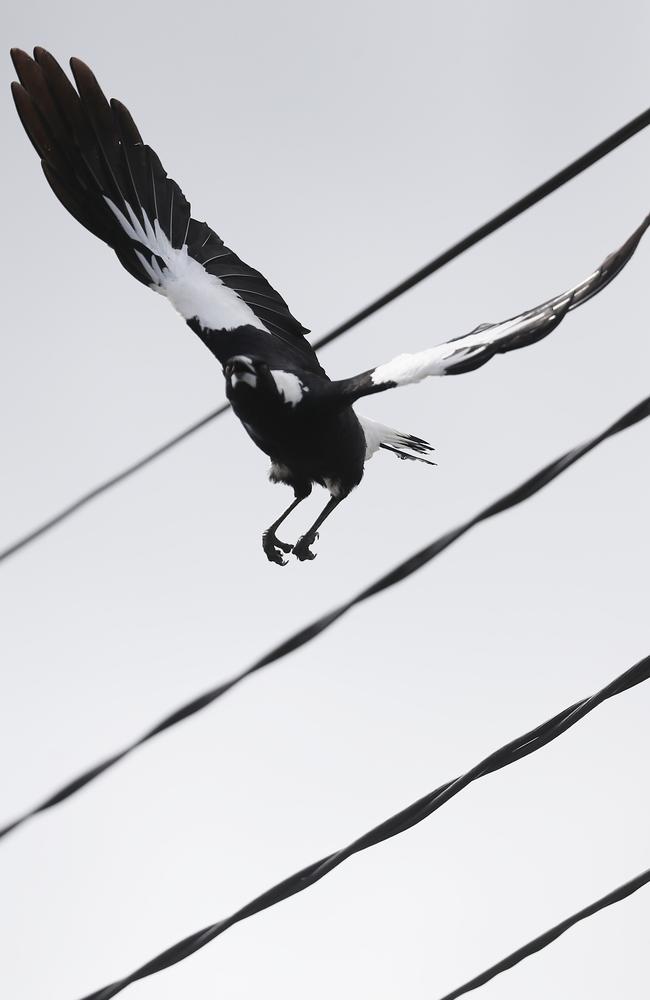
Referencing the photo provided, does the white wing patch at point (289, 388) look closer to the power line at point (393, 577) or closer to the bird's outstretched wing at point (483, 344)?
the bird's outstretched wing at point (483, 344)

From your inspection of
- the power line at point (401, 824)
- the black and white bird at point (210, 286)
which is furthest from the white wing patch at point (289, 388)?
the power line at point (401, 824)

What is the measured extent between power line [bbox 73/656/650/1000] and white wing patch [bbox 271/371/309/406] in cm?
256

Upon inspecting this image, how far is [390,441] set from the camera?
647cm

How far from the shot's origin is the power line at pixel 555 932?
113 inches

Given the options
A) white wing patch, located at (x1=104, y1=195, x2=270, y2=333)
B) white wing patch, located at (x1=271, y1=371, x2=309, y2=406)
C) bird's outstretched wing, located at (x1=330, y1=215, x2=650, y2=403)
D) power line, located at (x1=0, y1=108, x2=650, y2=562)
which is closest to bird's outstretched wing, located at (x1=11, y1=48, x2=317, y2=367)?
Answer: white wing patch, located at (x1=104, y1=195, x2=270, y2=333)

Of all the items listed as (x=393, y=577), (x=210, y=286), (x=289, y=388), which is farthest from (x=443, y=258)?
(x=210, y=286)

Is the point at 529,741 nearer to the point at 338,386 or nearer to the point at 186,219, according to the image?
the point at 338,386

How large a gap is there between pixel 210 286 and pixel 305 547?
1.29m

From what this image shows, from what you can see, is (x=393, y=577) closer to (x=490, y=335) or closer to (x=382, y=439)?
(x=490, y=335)

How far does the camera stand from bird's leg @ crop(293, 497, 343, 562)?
5938mm

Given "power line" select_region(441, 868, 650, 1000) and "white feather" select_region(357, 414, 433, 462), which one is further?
"white feather" select_region(357, 414, 433, 462)

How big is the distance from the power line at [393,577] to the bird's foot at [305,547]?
3150 mm

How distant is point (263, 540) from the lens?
237 inches

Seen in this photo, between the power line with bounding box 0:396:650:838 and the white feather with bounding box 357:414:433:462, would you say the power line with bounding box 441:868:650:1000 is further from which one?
the white feather with bounding box 357:414:433:462
